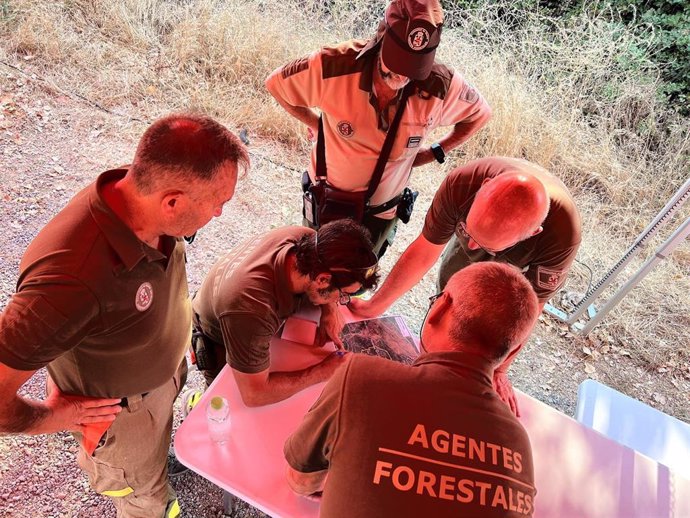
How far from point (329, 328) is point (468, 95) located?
1.43m

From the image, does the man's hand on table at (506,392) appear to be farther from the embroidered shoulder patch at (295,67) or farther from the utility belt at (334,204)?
the embroidered shoulder patch at (295,67)

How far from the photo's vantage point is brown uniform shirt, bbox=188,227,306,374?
1.73 meters

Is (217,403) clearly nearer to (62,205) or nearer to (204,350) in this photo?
(204,350)

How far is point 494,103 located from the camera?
4809mm

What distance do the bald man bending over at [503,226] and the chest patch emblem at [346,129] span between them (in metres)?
0.53

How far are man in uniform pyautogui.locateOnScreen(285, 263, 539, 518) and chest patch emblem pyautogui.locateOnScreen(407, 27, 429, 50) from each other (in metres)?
1.15

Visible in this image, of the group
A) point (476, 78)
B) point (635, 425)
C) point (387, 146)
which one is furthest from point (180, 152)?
point (476, 78)

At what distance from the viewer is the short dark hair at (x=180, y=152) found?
56.0 inches

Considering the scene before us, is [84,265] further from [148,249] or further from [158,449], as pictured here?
[158,449]

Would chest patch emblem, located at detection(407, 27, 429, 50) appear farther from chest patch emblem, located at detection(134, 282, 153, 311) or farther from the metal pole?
the metal pole

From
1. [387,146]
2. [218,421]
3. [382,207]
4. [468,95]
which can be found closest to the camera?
[218,421]

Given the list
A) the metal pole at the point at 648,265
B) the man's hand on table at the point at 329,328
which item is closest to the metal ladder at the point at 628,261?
the metal pole at the point at 648,265

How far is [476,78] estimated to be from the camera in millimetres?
4938

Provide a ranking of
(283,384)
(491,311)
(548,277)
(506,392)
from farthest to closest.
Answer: (548,277)
(506,392)
(283,384)
(491,311)
